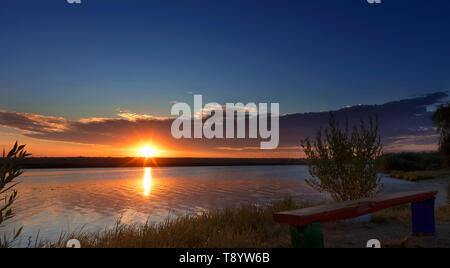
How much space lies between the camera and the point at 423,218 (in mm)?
6617

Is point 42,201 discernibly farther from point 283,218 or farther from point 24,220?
point 283,218

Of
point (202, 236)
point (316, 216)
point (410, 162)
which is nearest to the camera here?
point (316, 216)

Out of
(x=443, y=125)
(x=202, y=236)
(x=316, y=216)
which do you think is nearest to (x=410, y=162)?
(x=443, y=125)

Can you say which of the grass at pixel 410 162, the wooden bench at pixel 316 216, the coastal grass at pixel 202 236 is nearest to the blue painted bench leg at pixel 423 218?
the wooden bench at pixel 316 216

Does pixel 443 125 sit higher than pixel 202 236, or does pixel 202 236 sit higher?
pixel 443 125

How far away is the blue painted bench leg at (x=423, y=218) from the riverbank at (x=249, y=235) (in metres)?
0.22

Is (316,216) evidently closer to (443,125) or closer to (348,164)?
(348,164)

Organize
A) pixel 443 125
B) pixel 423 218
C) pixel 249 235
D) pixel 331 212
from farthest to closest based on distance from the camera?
pixel 443 125, pixel 249 235, pixel 423 218, pixel 331 212

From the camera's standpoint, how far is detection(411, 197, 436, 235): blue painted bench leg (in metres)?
6.59

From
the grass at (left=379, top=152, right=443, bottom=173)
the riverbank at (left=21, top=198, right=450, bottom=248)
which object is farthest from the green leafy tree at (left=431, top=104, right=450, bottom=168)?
the riverbank at (left=21, top=198, right=450, bottom=248)

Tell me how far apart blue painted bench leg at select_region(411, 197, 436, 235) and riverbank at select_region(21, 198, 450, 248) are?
22cm

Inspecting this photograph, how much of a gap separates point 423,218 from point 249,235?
4188 millimetres

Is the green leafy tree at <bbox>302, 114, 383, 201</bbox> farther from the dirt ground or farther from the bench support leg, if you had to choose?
the bench support leg

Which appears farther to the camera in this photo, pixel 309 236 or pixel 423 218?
pixel 423 218
